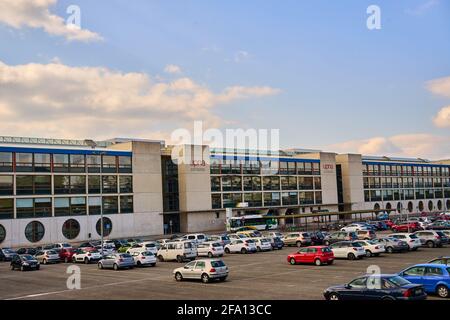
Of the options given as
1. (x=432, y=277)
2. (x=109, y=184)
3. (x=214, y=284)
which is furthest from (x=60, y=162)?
(x=432, y=277)

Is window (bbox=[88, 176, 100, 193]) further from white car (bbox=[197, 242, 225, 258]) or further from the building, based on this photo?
white car (bbox=[197, 242, 225, 258])

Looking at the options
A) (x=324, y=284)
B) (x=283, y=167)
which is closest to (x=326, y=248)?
(x=324, y=284)

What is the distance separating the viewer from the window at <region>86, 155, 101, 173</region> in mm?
78500

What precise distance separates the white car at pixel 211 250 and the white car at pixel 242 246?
3482mm

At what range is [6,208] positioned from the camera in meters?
69.2

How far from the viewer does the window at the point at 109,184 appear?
80.1 meters

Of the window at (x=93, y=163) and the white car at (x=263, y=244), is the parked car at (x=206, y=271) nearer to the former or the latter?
the white car at (x=263, y=244)

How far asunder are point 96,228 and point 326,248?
48367mm

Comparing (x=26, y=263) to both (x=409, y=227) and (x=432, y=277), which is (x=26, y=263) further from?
(x=409, y=227)

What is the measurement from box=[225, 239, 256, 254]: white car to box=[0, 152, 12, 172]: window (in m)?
35.4

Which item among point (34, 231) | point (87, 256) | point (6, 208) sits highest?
point (6, 208)

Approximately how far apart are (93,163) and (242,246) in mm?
36641

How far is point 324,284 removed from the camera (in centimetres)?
2717
